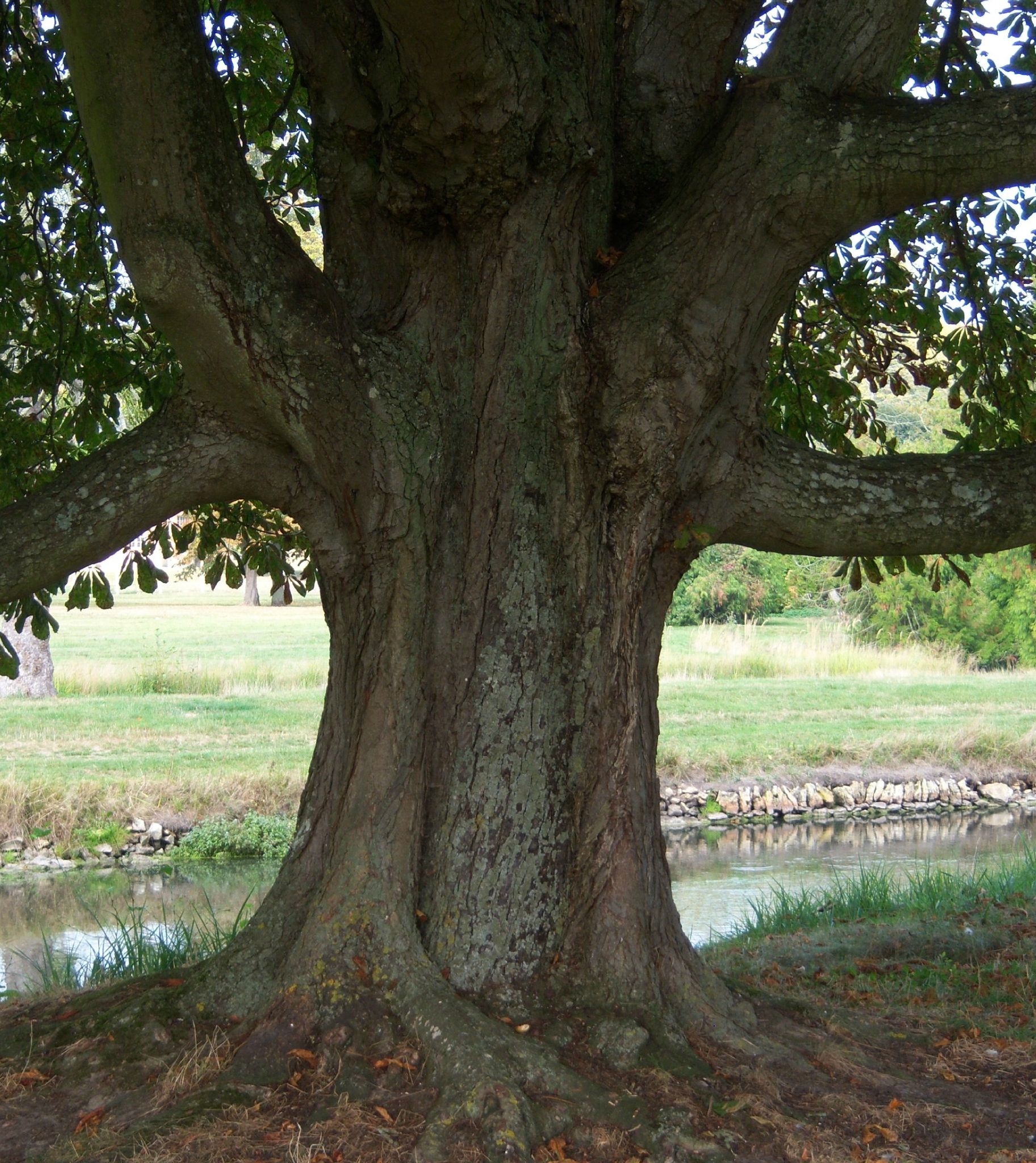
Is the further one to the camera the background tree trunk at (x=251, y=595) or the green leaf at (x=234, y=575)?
the background tree trunk at (x=251, y=595)

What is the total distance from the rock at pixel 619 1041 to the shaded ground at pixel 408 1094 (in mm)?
32

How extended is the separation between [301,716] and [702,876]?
25.5ft

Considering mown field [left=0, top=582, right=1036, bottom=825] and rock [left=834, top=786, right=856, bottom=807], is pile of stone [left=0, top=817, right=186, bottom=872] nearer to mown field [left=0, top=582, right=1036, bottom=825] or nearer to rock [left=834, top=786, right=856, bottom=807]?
mown field [left=0, top=582, right=1036, bottom=825]

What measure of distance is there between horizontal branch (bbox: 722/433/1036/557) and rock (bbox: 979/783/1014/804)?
1358cm

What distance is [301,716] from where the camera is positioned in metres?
17.5

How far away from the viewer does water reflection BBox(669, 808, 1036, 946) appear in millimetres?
10969

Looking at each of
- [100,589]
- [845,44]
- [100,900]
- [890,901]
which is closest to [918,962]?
[890,901]

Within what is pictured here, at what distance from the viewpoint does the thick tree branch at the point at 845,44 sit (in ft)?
12.8

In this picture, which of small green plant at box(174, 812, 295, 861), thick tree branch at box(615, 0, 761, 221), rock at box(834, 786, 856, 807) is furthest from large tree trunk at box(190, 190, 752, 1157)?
rock at box(834, 786, 856, 807)

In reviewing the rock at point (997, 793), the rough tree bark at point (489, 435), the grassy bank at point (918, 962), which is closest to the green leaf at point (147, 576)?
the rough tree bark at point (489, 435)

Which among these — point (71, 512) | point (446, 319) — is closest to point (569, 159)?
point (446, 319)

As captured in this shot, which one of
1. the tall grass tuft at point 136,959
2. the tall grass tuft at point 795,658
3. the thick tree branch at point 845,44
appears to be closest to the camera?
the thick tree branch at point 845,44

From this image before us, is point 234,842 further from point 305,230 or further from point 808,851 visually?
point 305,230

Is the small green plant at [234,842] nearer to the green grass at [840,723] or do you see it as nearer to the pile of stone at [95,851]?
the pile of stone at [95,851]
